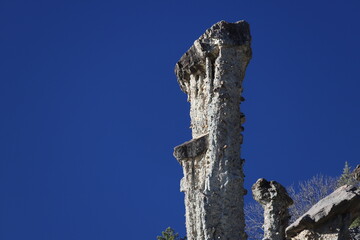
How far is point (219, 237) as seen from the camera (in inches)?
518

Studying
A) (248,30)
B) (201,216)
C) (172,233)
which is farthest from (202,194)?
(172,233)

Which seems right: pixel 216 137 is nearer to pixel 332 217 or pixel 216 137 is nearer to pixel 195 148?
pixel 195 148

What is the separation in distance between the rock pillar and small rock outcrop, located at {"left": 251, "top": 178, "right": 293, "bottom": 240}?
191 cm

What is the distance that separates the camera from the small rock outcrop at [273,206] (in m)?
Answer: 15.4

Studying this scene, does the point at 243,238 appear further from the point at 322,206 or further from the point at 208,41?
the point at 322,206

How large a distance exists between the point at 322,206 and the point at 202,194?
6619mm

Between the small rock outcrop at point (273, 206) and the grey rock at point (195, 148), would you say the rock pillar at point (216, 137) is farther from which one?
the small rock outcrop at point (273, 206)

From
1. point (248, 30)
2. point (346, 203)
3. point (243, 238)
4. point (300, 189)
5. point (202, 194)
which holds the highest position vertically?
point (300, 189)

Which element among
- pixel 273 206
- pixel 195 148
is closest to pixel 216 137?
pixel 195 148

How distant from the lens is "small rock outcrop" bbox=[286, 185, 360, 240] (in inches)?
733

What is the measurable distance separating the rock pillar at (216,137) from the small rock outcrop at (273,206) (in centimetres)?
191

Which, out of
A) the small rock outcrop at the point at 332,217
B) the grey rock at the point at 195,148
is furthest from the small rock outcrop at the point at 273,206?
the small rock outcrop at the point at 332,217

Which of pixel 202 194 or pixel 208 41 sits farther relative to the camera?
pixel 208 41

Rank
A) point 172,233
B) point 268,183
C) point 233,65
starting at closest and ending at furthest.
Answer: point 233,65, point 268,183, point 172,233
